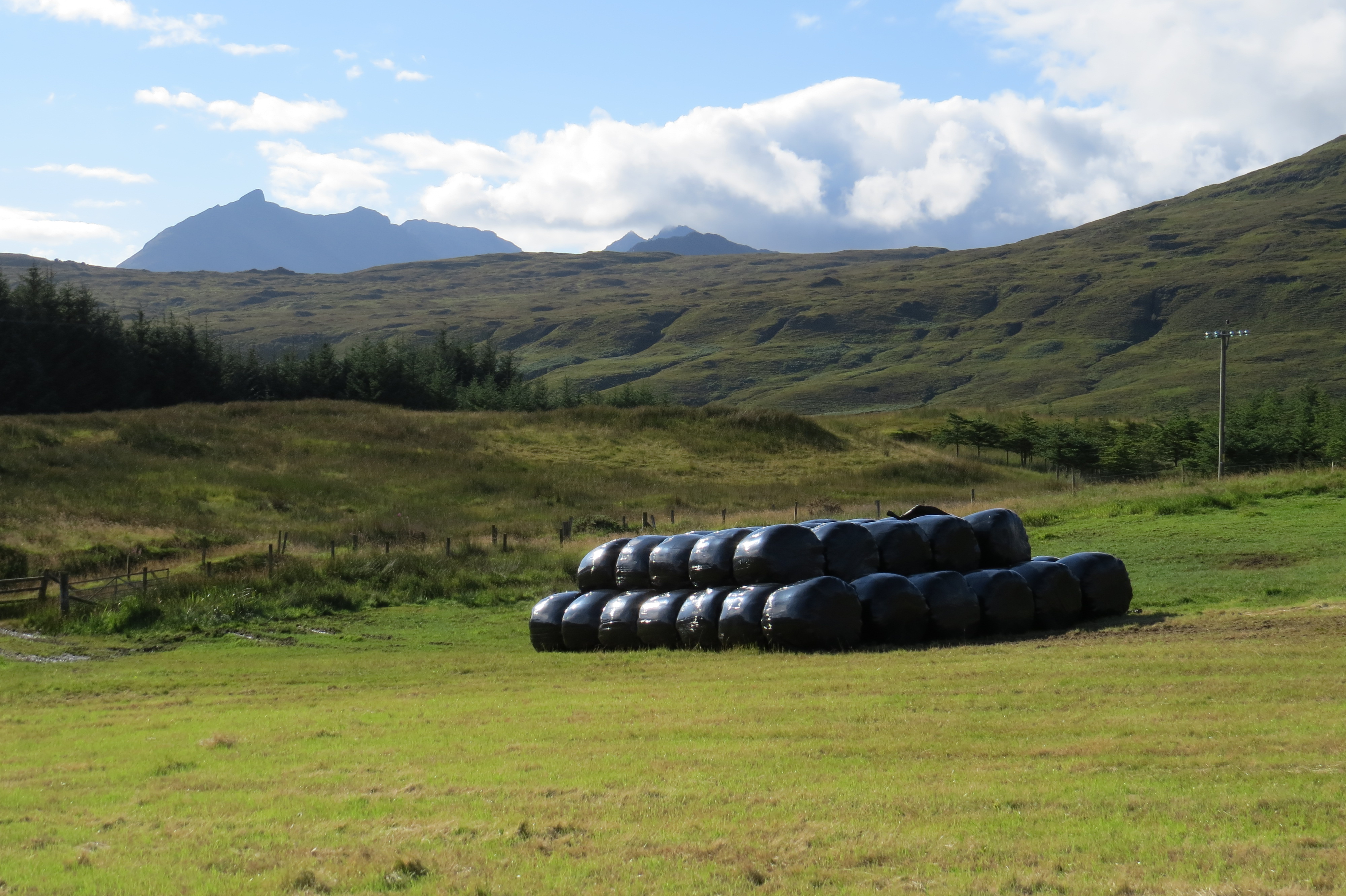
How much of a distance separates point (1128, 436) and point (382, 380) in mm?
64363

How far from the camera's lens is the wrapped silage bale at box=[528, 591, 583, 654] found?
21859 millimetres

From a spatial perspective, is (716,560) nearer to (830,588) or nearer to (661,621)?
(661,621)

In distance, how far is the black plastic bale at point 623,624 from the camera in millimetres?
21000

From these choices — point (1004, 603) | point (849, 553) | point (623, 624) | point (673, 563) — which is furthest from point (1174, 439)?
point (623, 624)

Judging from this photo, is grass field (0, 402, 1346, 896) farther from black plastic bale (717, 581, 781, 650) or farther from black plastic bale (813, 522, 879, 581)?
black plastic bale (813, 522, 879, 581)

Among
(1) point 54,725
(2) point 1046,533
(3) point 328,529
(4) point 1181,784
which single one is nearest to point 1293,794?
(4) point 1181,784

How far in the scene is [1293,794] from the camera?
25.7 ft

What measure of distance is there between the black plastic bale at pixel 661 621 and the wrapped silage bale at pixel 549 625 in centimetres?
183

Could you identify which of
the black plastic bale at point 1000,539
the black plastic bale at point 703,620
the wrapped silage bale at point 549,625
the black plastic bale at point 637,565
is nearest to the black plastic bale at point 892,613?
the black plastic bale at point 703,620

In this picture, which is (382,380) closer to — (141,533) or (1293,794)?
(141,533)

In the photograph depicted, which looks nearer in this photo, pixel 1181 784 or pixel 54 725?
pixel 1181 784

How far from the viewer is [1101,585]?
21.0m

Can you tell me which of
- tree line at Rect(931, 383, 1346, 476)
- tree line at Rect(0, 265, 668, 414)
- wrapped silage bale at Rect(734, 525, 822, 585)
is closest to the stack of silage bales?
wrapped silage bale at Rect(734, 525, 822, 585)

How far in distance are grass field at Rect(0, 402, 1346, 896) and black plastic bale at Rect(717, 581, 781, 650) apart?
23.0 inches
